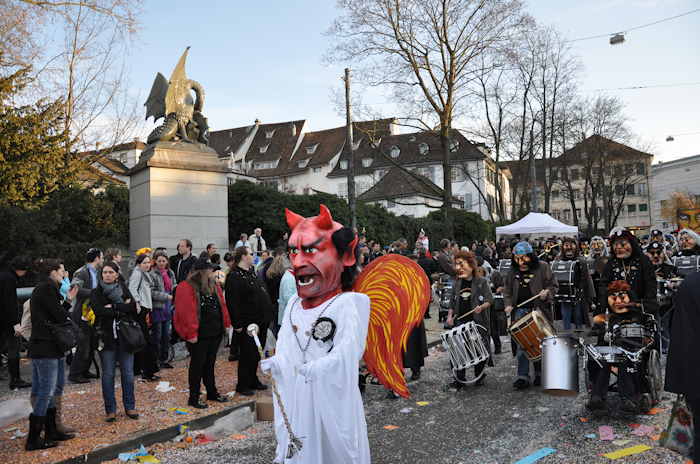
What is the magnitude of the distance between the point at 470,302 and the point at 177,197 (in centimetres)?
752

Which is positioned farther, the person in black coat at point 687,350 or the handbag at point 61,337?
the handbag at point 61,337

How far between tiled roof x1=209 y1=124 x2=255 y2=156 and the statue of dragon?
46700 millimetres

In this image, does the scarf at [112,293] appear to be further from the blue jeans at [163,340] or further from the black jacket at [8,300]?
the blue jeans at [163,340]

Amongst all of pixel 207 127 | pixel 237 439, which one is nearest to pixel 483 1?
pixel 207 127

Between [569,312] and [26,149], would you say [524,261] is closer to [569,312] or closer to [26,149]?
[569,312]

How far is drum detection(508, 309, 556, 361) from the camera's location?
265 inches

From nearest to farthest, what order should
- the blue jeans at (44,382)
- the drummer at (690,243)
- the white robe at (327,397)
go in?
the white robe at (327,397) < the blue jeans at (44,382) < the drummer at (690,243)

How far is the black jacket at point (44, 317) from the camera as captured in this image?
5.51 meters

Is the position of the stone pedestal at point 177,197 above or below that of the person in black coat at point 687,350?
above

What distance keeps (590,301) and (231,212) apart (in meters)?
14.3

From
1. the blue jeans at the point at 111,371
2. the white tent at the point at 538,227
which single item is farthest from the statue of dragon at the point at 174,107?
the white tent at the point at 538,227

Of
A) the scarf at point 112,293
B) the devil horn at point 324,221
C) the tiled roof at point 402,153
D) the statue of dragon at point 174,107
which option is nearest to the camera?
the devil horn at point 324,221

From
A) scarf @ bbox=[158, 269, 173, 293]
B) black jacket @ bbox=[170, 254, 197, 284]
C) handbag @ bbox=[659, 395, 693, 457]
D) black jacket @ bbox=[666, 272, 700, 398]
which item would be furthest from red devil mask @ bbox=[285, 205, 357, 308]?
black jacket @ bbox=[170, 254, 197, 284]

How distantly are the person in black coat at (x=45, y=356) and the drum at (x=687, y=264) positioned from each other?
9460mm
